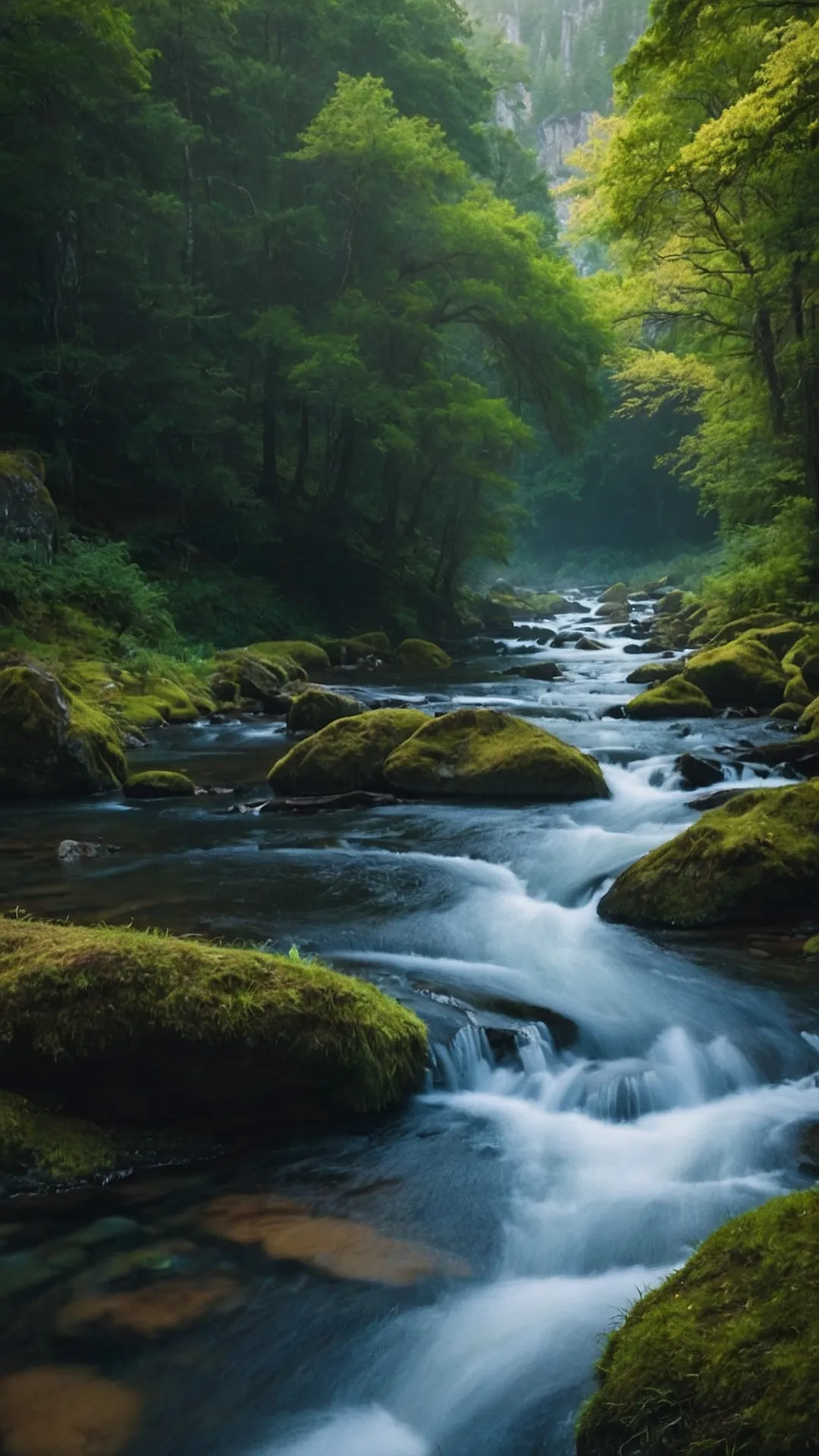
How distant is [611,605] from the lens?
39188mm

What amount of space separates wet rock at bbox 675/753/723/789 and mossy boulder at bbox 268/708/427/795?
3002 mm

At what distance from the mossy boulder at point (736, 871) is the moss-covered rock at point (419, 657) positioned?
17150mm

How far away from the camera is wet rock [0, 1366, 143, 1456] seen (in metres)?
2.57

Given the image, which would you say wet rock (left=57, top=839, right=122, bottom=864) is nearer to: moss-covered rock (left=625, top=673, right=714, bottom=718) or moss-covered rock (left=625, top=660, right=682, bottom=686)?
moss-covered rock (left=625, top=673, right=714, bottom=718)

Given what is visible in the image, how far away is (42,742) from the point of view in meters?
10.6

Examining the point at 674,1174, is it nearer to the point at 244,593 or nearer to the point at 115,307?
the point at 244,593

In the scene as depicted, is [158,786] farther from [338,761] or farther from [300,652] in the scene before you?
[300,652]

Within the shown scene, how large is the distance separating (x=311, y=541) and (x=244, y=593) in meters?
3.79

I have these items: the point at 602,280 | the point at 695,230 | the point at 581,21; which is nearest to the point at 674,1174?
the point at 695,230

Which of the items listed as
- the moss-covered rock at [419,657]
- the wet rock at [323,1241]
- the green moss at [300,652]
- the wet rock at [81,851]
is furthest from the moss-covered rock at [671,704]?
the wet rock at [323,1241]

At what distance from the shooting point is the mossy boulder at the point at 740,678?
15.7 m

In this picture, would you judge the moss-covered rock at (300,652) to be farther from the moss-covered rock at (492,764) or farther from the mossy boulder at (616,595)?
the mossy boulder at (616,595)

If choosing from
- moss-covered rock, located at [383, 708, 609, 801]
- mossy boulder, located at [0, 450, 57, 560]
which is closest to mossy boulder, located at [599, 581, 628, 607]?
mossy boulder, located at [0, 450, 57, 560]

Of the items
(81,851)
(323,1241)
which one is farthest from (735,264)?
(323,1241)
